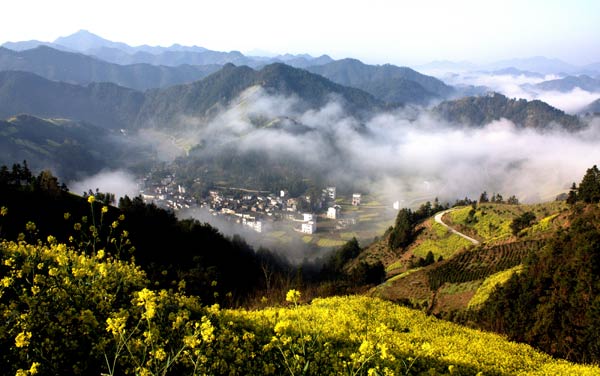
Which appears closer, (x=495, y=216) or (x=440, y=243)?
(x=440, y=243)

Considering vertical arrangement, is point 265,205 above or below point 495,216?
below

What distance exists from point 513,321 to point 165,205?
143532 mm

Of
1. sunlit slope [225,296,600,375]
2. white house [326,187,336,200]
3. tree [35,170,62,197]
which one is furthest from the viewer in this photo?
white house [326,187,336,200]

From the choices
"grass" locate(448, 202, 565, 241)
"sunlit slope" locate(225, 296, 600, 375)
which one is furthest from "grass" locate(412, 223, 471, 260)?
"sunlit slope" locate(225, 296, 600, 375)

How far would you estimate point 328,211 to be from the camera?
158875 millimetres

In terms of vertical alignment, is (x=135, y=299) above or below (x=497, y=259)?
above

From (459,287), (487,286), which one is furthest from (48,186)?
(487,286)

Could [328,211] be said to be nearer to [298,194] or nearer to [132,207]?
[298,194]

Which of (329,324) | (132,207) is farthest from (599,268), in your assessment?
(132,207)

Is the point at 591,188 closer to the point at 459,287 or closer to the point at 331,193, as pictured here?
the point at 459,287

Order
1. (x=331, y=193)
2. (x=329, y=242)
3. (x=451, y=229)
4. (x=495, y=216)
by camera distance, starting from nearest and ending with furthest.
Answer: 1. (x=495, y=216)
2. (x=451, y=229)
3. (x=329, y=242)
4. (x=331, y=193)

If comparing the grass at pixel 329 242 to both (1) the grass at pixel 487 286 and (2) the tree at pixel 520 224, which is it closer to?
(2) the tree at pixel 520 224

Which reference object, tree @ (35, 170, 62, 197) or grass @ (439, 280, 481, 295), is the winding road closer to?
grass @ (439, 280, 481, 295)

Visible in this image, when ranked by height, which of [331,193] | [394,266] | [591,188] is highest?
[591,188]
